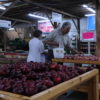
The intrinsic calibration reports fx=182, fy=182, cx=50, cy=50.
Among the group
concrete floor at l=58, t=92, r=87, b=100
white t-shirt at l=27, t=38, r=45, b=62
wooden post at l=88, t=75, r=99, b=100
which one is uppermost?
white t-shirt at l=27, t=38, r=45, b=62

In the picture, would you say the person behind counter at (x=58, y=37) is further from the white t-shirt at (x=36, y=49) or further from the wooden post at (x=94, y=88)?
the wooden post at (x=94, y=88)

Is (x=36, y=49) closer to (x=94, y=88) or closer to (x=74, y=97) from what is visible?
(x=74, y=97)

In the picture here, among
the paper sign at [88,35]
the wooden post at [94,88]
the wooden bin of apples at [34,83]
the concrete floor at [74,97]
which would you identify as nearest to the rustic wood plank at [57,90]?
the wooden bin of apples at [34,83]

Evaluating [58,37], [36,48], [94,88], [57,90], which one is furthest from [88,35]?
[57,90]

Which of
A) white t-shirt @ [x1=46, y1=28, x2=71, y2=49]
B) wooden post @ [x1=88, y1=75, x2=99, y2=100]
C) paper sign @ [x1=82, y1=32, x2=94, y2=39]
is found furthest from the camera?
paper sign @ [x1=82, y1=32, x2=94, y2=39]

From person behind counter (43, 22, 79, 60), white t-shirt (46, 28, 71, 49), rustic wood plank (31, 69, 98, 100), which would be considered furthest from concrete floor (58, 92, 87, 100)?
rustic wood plank (31, 69, 98, 100)

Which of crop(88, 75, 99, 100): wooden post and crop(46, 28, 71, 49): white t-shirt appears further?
crop(46, 28, 71, 49): white t-shirt

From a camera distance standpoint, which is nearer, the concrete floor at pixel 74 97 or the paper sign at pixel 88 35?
the concrete floor at pixel 74 97

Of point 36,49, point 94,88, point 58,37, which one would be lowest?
point 94,88

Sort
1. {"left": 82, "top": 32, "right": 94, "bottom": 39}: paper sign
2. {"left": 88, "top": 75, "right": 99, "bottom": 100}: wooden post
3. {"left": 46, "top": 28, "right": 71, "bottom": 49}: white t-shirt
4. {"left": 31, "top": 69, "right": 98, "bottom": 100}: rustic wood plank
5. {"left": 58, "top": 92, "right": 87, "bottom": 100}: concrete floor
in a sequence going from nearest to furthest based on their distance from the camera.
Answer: {"left": 31, "top": 69, "right": 98, "bottom": 100}: rustic wood plank < {"left": 88, "top": 75, "right": 99, "bottom": 100}: wooden post < {"left": 58, "top": 92, "right": 87, "bottom": 100}: concrete floor < {"left": 46, "top": 28, "right": 71, "bottom": 49}: white t-shirt < {"left": 82, "top": 32, "right": 94, "bottom": 39}: paper sign

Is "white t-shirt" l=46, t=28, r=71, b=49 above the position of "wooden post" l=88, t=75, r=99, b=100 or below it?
above

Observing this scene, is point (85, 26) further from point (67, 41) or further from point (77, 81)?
point (77, 81)

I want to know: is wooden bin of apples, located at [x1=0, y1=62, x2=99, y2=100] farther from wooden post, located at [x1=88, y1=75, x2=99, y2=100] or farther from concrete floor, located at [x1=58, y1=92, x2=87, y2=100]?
concrete floor, located at [x1=58, y1=92, x2=87, y2=100]

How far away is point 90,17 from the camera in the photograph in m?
11.3
